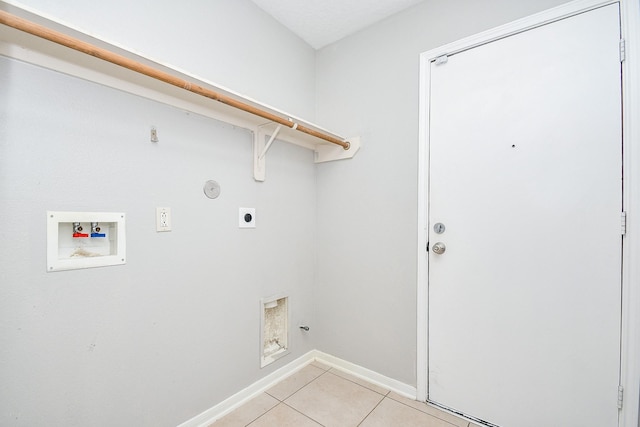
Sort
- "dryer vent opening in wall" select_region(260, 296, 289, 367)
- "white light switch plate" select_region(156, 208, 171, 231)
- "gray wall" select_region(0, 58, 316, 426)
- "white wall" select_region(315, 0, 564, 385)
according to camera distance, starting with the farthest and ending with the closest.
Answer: "dryer vent opening in wall" select_region(260, 296, 289, 367), "white wall" select_region(315, 0, 564, 385), "white light switch plate" select_region(156, 208, 171, 231), "gray wall" select_region(0, 58, 316, 426)

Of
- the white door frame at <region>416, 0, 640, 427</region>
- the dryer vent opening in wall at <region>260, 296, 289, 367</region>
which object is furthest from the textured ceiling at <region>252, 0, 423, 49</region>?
the dryer vent opening in wall at <region>260, 296, 289, 367</region>

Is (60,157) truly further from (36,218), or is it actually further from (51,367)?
(51,367)

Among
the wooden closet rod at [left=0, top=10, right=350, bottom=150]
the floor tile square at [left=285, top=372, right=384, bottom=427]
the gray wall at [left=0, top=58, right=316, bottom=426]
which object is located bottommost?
the floor tile square at [left=285, top=372, right=384, bottom=427]

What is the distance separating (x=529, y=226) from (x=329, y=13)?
5.99ft

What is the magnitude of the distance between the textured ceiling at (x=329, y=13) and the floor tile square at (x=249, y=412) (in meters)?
2.56

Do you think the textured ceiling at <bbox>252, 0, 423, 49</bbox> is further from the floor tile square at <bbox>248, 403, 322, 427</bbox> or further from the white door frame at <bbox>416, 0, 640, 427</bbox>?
the floor tile square at <bbox>248, 403, 322, 427</bbox>

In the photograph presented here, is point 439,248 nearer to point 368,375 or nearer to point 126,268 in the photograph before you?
point 368,375

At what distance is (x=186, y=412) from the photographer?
1.39 meters

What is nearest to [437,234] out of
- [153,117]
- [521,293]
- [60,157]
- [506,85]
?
[521,293]

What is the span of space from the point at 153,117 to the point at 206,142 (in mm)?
275

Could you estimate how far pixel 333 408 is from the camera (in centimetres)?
161

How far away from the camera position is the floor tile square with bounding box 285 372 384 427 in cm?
152

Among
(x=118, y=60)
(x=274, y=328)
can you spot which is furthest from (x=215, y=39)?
(x=274, y=328)

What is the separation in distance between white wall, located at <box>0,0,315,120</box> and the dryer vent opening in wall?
4.73 ft
